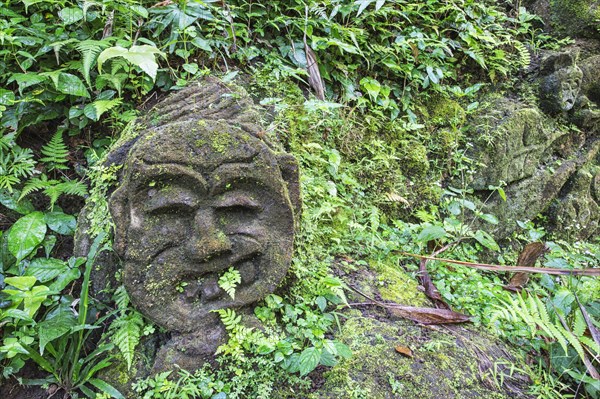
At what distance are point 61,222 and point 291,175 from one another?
1.69m

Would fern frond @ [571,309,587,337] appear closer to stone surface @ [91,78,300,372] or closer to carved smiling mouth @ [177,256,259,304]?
stone surface @ [91,78,300,372]

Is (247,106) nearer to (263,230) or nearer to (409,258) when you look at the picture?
(263,230)

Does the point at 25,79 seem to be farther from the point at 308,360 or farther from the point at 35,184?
the point at 308,360

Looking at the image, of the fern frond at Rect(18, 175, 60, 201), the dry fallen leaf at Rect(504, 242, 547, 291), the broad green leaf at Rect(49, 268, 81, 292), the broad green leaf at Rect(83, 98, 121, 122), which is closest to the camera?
the broad green leaf at Rect(49, 268, 81, 292)

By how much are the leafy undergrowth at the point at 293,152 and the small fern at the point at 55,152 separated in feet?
0.04

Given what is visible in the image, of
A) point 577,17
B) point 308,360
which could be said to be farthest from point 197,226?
point 577,17

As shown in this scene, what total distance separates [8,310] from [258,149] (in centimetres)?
164

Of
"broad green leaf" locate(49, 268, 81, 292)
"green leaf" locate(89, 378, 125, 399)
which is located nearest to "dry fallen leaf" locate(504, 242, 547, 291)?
"green leaf" locate(89, 378, 125, 399)

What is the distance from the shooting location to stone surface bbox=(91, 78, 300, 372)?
85.1 inches

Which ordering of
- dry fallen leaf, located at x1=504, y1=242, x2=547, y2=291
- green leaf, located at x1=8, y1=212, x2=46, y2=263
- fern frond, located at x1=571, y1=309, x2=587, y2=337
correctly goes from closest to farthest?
fern frond, located at x1=571, y1=309, x2=587, y2=337, green leaf, located at x1=8, y1=212, x2=46, y2=263, dry fallen leaf, located at x1=504, y1=242, x2=547, y2=291

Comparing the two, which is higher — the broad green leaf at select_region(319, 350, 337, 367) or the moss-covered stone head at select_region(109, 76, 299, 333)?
the moss-covered stone head at select_region(109, 76, 299, 333)

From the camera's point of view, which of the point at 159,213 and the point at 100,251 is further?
the point at 100,251

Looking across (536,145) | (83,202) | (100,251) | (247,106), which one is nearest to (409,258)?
(247,106)

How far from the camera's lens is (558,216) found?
5.44 m
